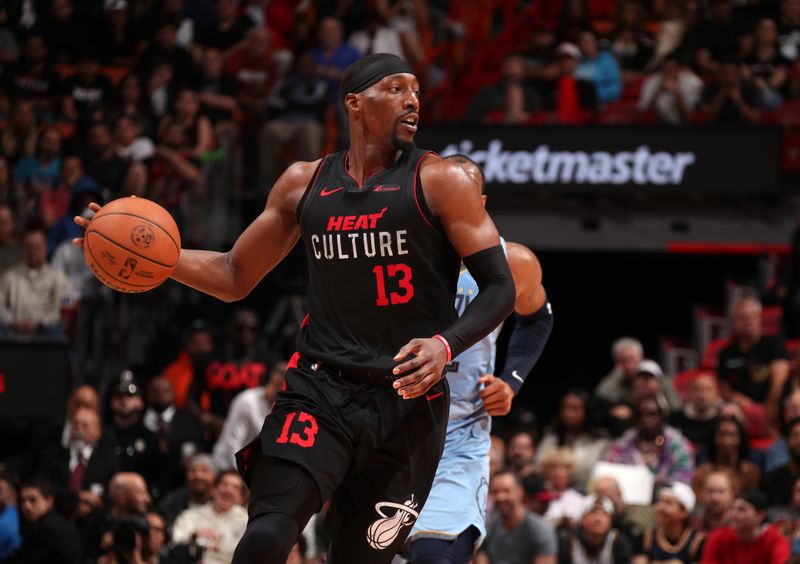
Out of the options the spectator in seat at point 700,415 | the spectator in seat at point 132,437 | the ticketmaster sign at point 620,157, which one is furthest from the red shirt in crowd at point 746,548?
the ticketmaster sign at point 620,157

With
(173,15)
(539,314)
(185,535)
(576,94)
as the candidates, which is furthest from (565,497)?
(173,15)

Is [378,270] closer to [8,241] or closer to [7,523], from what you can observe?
[7,523]

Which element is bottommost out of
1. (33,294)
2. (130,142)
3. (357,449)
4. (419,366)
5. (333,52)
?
(33,294)

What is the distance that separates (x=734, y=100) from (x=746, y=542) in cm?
691

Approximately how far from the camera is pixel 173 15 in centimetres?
1791

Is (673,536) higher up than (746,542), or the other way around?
(746,542)

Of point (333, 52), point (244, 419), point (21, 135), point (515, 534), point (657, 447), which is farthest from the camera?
point (333, 52)

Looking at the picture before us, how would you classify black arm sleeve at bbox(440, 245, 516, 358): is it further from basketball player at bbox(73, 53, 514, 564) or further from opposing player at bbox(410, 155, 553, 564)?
opposing player at bbox(410, 155, 553, 564)

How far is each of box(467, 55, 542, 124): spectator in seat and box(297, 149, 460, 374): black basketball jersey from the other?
11.0 meters

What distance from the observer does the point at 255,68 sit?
1664 cm

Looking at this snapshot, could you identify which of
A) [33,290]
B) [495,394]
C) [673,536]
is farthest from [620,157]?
[495,394]

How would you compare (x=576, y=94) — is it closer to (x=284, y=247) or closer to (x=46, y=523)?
(x=46, y=523)

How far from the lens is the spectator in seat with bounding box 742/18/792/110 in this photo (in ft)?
50.8

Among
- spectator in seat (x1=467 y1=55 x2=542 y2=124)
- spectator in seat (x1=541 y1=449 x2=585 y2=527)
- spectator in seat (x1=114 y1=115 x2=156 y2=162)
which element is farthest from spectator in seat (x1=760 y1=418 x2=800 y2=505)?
spectator in seat (x1=114 y1=115 x2=156 y2=162)
